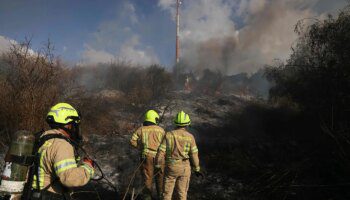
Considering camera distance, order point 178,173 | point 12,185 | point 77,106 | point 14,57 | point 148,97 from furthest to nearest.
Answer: point 148,97 < point 77,106 < point 14,57 < point 178,173 < point 12,185

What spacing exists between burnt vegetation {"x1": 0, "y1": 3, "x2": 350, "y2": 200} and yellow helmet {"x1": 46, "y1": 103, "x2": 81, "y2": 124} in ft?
7.03

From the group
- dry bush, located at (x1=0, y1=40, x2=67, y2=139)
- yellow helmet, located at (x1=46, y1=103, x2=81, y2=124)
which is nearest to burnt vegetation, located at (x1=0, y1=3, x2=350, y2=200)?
dry bush, located at (x1=0, y1=40, x2=67, y2=139)

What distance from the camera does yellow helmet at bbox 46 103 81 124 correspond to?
252 cm

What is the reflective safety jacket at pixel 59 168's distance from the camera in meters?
2.29

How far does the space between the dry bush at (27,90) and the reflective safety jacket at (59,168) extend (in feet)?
18.3

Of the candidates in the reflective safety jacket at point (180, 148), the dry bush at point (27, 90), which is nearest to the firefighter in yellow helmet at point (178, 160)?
the reflective safety jacket at point (180, 148)

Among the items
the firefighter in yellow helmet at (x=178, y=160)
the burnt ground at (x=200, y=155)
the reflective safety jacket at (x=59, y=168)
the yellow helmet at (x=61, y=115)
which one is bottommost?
the burnt ground at (x=200, y=155)

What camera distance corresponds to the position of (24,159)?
91.7 inches

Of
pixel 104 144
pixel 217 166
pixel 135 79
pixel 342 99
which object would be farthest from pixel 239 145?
pixel 135 79

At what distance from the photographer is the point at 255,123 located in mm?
13953

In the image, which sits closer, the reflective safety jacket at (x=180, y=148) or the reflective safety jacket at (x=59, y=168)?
the reflective safety jacket at (x=59, y=168)

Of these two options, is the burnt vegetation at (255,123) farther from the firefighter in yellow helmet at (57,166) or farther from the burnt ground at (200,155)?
the firefighter in yellow helmet at (57,166)

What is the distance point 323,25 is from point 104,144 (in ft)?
26.8

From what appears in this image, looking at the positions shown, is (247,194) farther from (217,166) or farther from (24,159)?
(24,159)
